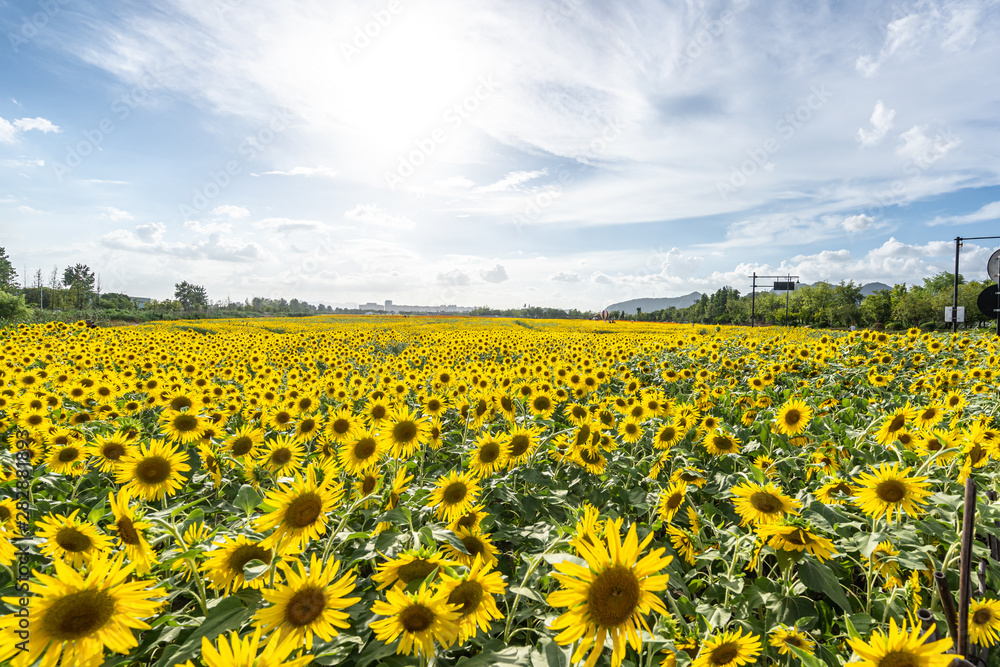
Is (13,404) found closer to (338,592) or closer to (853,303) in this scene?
(338,592)

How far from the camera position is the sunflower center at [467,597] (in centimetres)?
156

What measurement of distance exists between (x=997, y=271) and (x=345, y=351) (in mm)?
15918

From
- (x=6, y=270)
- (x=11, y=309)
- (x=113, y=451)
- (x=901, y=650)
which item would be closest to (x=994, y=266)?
(x=901, y=650)

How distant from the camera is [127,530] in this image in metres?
1.97

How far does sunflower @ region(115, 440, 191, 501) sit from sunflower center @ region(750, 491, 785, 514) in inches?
135

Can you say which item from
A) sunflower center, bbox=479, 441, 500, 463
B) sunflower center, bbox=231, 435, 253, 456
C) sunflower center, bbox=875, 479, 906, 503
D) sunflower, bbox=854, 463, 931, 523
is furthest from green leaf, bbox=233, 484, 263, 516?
sunflower center, bbox=875, 479, 906, 503

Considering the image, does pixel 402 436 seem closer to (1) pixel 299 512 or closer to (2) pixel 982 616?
(1) pixel 299 512

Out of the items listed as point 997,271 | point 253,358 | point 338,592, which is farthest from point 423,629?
point 997,271

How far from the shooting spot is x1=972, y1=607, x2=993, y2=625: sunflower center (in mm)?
1385

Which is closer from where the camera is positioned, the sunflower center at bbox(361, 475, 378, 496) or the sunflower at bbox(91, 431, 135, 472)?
the sunflower center at bbox(361, 475, 378, 496)

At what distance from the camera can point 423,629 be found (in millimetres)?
1531

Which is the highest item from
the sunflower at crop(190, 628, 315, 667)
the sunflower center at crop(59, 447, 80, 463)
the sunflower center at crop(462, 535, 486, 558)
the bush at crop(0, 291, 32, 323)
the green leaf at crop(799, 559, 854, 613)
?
the bush at crop(0, 291, 32, 323)

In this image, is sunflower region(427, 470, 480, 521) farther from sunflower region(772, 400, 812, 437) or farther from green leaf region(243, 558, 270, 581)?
sunflower region(772, 400, 812, 437)

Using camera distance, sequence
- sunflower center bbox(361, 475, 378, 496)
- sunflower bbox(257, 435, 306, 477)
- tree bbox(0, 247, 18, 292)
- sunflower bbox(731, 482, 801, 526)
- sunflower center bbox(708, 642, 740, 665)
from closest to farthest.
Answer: sunflower center bbox(708, 642, 740, 665) → sunflower bbox(731, 482, 801, 526) → sunflower center bbox(361, 475, 378, 496) → sunflower bbox(257, 435, 306, 477) → tree bbox(0, 247, 18, 292)
